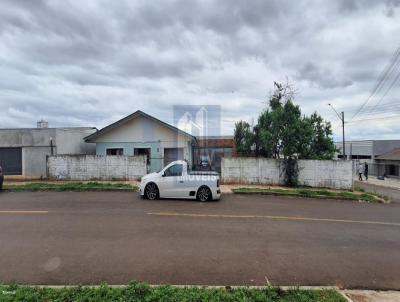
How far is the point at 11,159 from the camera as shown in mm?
19516

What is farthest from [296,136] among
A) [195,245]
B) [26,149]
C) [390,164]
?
[390,164]

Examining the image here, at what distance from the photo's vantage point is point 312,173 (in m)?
17.4

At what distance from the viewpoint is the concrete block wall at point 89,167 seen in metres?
17.9

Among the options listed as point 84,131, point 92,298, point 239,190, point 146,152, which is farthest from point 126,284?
point 84,131

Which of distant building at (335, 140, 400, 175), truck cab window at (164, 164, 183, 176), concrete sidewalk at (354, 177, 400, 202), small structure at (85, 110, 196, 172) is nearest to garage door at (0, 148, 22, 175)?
small structure at (85, 110, 196, 172)

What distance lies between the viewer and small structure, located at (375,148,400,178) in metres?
35.4

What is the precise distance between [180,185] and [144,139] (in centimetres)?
1028

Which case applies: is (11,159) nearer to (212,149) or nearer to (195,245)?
(212,149)

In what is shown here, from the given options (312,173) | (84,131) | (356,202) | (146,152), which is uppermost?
(84,131)

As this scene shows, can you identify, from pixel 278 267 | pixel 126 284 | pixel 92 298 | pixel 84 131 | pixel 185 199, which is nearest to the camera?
pixel 92 298

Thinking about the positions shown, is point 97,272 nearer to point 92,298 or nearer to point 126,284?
point 126,284

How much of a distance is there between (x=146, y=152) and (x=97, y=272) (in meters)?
16.8

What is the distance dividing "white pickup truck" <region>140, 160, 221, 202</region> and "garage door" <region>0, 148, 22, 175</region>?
43.8ft

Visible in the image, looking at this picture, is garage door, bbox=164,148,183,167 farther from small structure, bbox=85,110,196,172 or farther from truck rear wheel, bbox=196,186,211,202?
truck rear wheel, bbox=196,186,211,202
